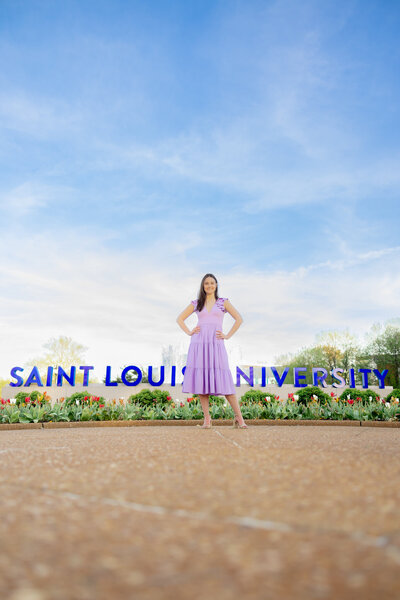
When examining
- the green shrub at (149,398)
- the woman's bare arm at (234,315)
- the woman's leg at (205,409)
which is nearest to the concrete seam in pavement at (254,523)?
the woman's leg at (205,409)

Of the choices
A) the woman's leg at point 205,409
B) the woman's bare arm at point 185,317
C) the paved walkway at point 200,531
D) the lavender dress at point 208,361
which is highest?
the woman's bare arm at point 185,317

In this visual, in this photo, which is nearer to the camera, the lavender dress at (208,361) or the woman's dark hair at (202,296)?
the lavender dress at (208,361)

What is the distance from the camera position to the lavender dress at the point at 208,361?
6.36 meters

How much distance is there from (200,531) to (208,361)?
495cm

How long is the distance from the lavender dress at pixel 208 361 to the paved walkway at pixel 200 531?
3.42 meters

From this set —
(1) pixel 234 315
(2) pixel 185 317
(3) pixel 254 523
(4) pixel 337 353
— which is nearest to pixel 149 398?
(2) pixel 185 317

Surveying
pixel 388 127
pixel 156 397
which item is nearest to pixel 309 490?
Result: pixel 156 397

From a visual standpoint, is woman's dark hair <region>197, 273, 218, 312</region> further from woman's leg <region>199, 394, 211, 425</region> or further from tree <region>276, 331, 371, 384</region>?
tree <region>276, 331, 371, 384</region>

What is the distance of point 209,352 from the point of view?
6555 mm

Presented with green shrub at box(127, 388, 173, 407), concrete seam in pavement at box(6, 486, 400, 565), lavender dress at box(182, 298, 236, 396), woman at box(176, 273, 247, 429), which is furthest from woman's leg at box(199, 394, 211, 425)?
green shrub at box(127, 388, 173, 407)

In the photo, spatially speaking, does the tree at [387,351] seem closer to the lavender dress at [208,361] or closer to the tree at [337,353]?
the tree at [337,353]

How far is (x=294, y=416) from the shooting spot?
32.4ft

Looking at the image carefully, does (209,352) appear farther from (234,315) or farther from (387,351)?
(387,351)

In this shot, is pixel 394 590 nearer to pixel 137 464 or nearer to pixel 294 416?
pixel 137 464
